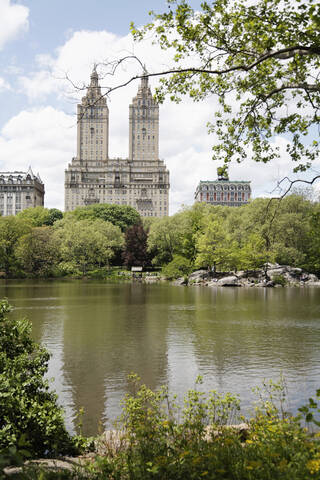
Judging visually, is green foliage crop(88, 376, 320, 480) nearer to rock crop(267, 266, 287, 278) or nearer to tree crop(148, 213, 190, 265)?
rock crop(267, 266, 287, 278)

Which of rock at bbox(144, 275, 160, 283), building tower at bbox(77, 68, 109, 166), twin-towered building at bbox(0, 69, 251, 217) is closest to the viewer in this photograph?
rock at bbox(144, 275, 160, 283)

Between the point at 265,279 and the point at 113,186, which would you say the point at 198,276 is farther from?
the point at 113,186

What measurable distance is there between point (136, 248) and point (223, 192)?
109398 millimetres

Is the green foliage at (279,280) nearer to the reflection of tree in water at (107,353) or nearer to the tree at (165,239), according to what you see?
the tree at (165,239)

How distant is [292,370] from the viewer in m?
11.4

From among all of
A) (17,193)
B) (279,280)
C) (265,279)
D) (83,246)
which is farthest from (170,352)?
(17,193)

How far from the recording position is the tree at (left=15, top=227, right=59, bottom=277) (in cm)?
7006

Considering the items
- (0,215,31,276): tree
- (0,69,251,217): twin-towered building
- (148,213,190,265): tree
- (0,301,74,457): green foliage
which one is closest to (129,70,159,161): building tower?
(0,69,251,217): twin-towered building

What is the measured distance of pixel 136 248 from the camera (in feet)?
253

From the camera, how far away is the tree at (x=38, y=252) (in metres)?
70.1

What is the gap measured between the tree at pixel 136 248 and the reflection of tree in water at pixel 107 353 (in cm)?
5369

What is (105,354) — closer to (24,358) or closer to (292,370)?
(292,370)

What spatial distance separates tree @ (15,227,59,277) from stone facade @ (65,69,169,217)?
10497 centimetres

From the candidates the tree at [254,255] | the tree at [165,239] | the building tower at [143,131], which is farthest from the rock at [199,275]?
the building tower at [143,131]
